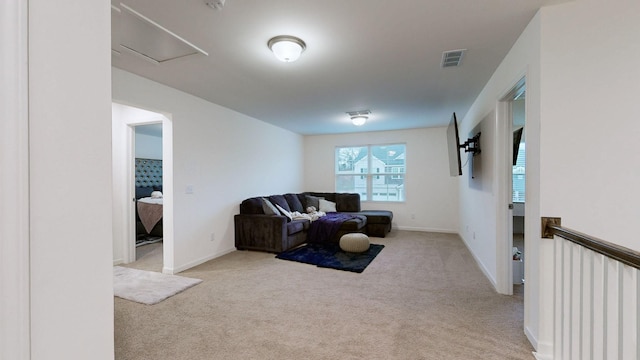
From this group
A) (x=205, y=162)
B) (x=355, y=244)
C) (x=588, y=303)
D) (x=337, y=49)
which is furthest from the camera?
(x=355, y=244)

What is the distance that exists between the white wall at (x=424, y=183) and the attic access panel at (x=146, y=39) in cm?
493

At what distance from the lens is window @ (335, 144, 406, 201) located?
6.70 metres

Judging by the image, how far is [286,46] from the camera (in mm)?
2334

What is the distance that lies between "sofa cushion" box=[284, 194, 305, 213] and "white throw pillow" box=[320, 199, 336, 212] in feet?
1.96

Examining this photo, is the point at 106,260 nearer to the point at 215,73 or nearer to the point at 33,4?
the point at 33,4

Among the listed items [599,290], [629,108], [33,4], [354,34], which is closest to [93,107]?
[33,4]

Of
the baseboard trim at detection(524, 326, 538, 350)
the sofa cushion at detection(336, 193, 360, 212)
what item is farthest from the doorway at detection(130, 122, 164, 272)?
the baseboard trim at detection(524, 326, 538, 350)

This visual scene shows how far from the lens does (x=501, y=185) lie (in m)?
2.86

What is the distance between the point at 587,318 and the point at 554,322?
26cm

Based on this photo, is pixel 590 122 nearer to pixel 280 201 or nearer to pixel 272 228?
pixel 272 228

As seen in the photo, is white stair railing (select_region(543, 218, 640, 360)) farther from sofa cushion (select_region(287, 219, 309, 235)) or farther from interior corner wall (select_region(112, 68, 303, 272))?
interior corner wall (select_region(112, 68, 303, 272))

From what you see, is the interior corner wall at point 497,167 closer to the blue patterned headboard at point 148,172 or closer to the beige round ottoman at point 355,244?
the beige round ottoman at point 355,244

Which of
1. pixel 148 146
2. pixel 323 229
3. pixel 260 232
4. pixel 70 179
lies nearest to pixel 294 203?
pixel 323 229

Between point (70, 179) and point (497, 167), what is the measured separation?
3.31m
